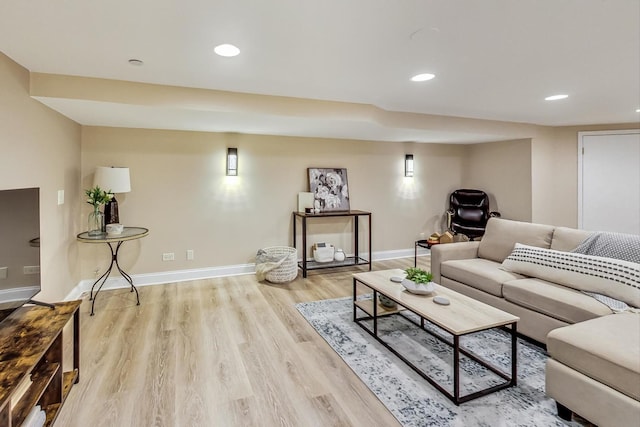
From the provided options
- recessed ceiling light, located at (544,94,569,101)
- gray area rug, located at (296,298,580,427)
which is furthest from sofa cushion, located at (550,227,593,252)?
recessed ceiling light, located at (544,94,569,101)

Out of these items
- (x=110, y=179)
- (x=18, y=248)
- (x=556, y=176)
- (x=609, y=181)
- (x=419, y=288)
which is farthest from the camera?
(x=556, y=176)

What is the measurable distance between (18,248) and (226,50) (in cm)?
168

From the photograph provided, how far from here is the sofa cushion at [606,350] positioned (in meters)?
1.50

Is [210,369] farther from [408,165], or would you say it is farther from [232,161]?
[408,165]

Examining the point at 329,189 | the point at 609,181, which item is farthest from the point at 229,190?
the point at 609,181

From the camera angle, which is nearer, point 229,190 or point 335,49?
point 335,49

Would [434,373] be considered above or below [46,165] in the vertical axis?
below

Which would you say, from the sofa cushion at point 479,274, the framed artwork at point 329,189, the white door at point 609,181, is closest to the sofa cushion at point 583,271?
the sofa cushion at point 479,274

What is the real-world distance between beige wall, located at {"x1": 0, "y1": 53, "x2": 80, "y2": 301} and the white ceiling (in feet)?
0.53

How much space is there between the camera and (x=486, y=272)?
3020 mm

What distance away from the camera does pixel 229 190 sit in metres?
4.42

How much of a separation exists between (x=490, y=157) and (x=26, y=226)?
602 cm

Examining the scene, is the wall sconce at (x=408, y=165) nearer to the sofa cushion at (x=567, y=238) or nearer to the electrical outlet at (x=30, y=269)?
the sofa cushion at (x=567, y=238)

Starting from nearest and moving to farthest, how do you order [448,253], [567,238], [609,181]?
[567,238], [448,253], [609,181]
